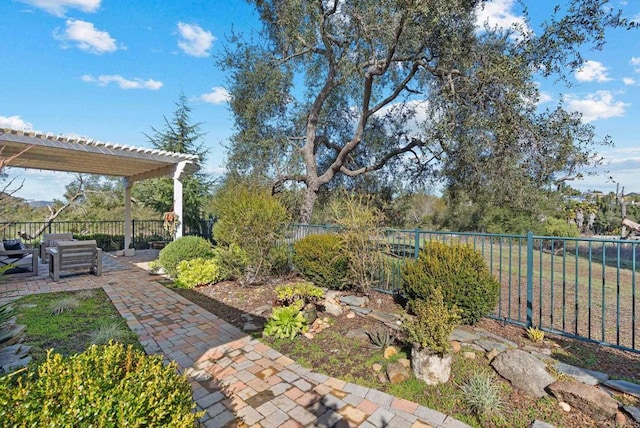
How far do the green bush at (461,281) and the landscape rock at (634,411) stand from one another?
5.42ft

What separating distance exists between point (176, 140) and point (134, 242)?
5241 mm

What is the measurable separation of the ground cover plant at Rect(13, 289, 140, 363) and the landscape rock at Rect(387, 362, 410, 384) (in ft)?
9.36

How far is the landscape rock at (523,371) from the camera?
2.61m

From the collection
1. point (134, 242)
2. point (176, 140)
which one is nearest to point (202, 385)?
point (134, 242)

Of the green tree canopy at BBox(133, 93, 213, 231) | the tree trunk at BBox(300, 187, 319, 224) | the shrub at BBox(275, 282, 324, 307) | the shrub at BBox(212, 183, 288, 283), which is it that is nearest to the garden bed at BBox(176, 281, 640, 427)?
the shrub at BBox(275, 282, 324, 307)

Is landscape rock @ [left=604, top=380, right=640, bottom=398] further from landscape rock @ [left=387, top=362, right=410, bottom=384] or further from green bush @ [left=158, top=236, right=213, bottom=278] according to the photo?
green bush @ [left=158, top=236, right=213, bottom=278]

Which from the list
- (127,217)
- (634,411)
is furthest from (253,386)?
(127,217)

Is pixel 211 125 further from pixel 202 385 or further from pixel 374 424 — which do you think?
pixel 374 424

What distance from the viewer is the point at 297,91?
444 inches

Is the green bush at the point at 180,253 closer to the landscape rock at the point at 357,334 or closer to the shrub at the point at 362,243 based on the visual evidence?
the shrub at the point at 362,243

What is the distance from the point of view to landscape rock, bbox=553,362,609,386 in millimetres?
2629

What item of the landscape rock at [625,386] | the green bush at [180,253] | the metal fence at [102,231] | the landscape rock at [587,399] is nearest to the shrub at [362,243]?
the landscape rock at [587,399]

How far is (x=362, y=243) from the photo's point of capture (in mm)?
5102

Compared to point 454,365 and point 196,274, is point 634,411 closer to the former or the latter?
point 454,365
